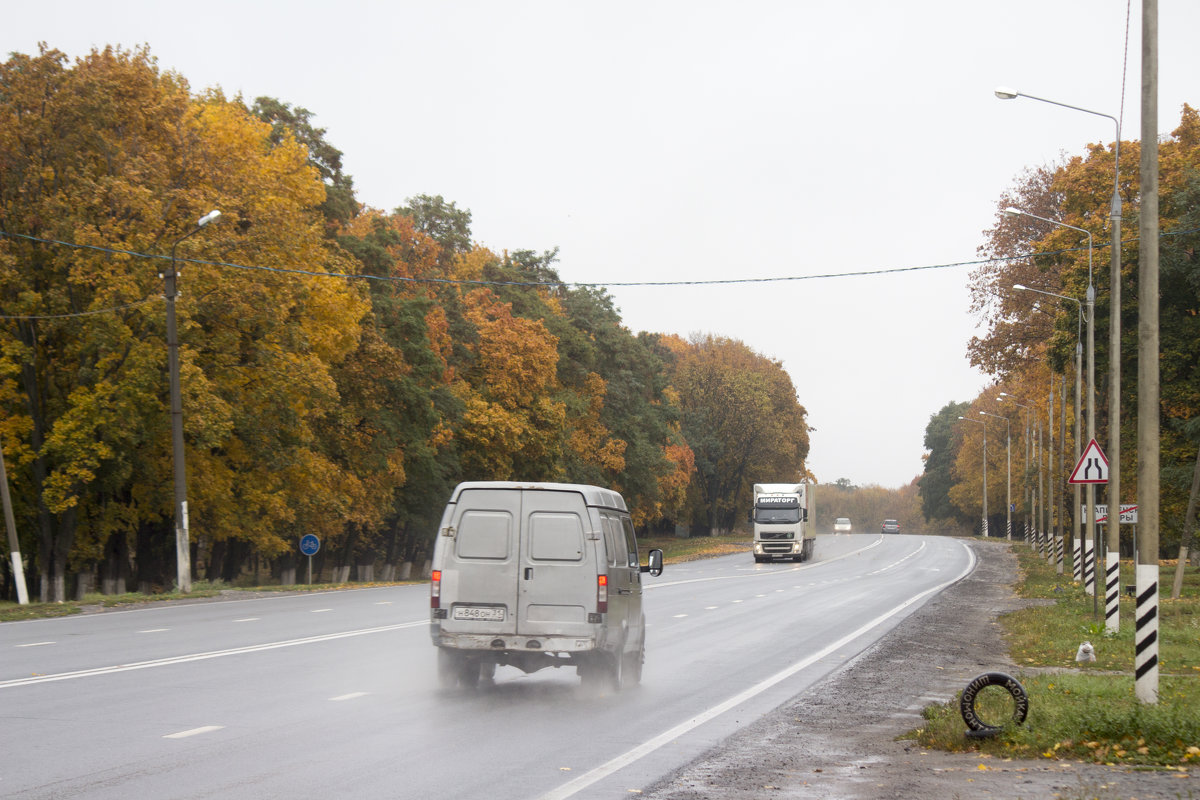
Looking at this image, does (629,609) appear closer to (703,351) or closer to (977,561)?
(977,561)

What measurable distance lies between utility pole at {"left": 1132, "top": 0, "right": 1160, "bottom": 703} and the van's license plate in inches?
241

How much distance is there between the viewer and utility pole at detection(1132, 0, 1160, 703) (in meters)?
12.4

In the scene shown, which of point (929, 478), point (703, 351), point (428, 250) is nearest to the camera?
point (428, 250)

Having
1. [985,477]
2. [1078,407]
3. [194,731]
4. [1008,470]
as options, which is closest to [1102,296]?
[1078,407]

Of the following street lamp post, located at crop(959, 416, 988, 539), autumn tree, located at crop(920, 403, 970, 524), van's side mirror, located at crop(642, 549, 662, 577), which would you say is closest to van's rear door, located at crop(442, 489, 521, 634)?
van's side mirror, located at crop(642, 549, 662, 577)

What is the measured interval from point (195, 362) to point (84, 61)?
8704 millimetres

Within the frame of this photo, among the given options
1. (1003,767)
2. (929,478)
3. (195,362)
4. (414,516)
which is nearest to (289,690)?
(1003,767)

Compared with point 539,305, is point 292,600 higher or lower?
lower

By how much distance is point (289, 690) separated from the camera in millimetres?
12625

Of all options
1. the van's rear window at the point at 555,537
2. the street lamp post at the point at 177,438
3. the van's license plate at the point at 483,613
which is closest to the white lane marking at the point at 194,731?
the van's license plate at the point at 483,613

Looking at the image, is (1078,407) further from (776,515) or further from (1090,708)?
(1090,708)

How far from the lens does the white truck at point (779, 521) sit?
60656 mm

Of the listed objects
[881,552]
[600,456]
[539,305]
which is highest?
[539,305]

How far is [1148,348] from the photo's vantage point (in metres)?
12.9
